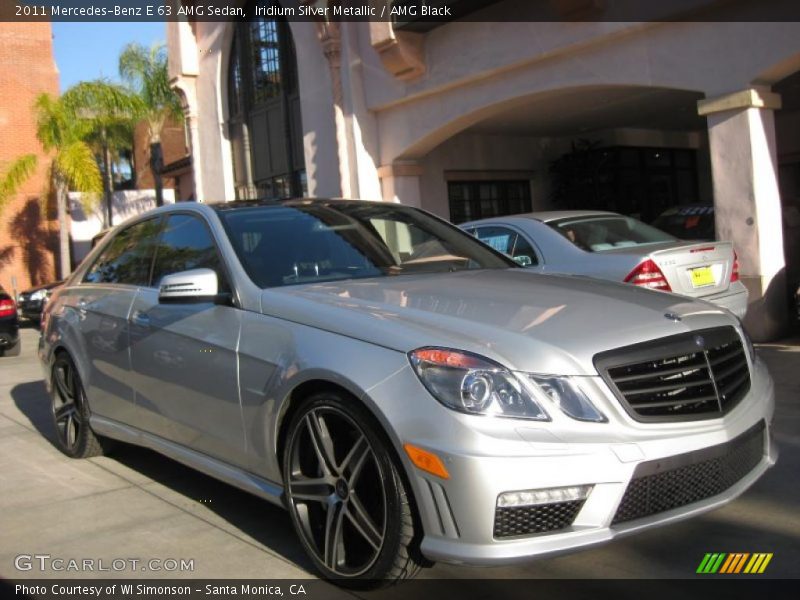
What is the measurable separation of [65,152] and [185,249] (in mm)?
22464

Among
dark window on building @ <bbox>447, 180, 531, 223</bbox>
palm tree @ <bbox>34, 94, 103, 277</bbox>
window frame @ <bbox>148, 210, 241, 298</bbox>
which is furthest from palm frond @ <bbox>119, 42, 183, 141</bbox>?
window frame @ <bbox>148, 210, 241, 298</bbox>

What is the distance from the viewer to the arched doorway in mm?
16750

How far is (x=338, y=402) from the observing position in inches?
134

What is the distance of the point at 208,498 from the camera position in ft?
16.4

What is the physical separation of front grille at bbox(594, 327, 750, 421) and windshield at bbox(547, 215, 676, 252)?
165 inches

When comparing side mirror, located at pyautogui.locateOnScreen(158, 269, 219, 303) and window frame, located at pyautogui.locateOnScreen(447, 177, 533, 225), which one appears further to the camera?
window frame, located at pyautogui.locateOnScreen(447, 177, 533, 225)

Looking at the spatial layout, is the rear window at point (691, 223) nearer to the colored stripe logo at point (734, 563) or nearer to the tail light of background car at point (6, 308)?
the colored stripe logo at point (734, 563)

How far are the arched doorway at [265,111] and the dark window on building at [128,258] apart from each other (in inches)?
406

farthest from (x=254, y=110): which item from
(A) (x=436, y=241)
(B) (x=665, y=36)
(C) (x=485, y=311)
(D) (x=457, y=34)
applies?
(C) (x=485, y=311)

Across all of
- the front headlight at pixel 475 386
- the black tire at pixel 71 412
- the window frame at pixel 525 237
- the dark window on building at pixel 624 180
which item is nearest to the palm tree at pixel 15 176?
the dark window on building at pixel 624 180

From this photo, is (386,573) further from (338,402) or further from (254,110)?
(254,110)

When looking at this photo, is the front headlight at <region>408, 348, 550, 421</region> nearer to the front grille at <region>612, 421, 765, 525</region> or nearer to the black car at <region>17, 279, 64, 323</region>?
the front grille at <region>612, 421, 765, 525</region>

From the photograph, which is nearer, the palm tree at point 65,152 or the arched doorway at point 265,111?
the arched doorway at point 265,111

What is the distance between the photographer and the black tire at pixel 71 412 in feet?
19.1
